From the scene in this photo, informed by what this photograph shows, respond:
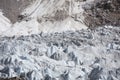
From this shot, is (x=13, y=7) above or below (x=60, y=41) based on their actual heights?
above

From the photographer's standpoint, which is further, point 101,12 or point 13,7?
point 13,7

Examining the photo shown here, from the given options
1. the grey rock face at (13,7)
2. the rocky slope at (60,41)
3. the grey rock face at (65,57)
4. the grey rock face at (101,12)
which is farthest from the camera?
the grey rock face at (13,7)

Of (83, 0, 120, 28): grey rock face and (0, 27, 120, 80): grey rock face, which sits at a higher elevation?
(83, 0, 120, 28): grey rock face

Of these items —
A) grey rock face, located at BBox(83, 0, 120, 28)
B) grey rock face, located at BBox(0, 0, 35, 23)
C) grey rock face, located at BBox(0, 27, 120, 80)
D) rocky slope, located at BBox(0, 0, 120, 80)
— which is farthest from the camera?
grey rock face, located at BBox(0, 0, 35, 23)

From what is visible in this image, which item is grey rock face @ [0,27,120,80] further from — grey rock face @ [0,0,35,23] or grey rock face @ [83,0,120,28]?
grey rock face @ [0,0,35,23]

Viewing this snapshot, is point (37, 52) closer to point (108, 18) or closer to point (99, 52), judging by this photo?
point (99, 52)

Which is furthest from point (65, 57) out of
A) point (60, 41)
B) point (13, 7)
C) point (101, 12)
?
point (13, 7)

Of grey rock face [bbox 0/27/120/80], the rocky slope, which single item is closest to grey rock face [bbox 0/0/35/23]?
the rocky slope

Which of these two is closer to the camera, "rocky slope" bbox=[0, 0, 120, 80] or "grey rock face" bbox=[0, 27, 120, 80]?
"grey rock face" bbox=[0, 27, 120, 80]

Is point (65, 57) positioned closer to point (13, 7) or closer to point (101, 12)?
point (101, 12)

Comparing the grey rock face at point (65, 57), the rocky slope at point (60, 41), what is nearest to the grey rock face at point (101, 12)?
the rocky slope at point (60, 41)

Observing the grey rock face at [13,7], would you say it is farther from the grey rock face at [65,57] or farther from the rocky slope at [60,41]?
the grey rock face at [65,57]
